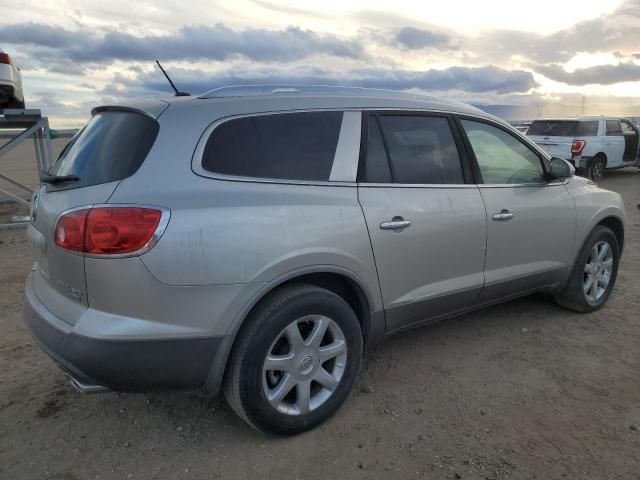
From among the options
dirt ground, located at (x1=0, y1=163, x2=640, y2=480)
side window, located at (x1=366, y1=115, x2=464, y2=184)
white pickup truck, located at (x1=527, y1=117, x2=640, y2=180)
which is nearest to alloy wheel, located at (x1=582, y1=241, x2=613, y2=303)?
dirt ground, located at (x1=0, y1=163, x2=640, y2=480)

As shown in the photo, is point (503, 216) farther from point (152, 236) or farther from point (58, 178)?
point (58, 178)

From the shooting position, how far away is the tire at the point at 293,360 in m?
2.53

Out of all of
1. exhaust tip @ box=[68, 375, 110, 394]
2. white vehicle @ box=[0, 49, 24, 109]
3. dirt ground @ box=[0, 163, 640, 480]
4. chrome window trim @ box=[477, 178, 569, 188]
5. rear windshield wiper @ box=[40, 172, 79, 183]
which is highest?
white vehicle @ box=[0, 49, 24, 109]

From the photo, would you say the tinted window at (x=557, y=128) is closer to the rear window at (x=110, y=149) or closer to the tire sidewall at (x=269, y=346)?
the tire sidewall at (x=269, y=346)

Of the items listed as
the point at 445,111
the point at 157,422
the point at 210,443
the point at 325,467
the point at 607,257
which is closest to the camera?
the point at 325,467

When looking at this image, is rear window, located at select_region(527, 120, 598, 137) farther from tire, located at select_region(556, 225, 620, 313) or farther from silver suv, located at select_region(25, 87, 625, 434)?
silver suv, located at select_region(25, 87, 625, 434)

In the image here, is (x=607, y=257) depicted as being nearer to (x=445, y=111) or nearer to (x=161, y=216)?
(x=445, y=111)

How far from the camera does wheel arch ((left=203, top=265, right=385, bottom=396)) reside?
8.06 ft

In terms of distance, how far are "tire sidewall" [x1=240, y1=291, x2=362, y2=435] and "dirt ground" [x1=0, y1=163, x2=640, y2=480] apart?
12cm

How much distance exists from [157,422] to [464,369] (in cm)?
194

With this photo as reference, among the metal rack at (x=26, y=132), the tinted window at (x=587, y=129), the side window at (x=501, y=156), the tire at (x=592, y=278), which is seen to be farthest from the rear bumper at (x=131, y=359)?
the tinted window at (x=587, y=129)

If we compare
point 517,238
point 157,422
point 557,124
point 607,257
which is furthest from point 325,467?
point 557,124

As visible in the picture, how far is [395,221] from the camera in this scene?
2998 mm

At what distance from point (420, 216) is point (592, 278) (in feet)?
7.28
